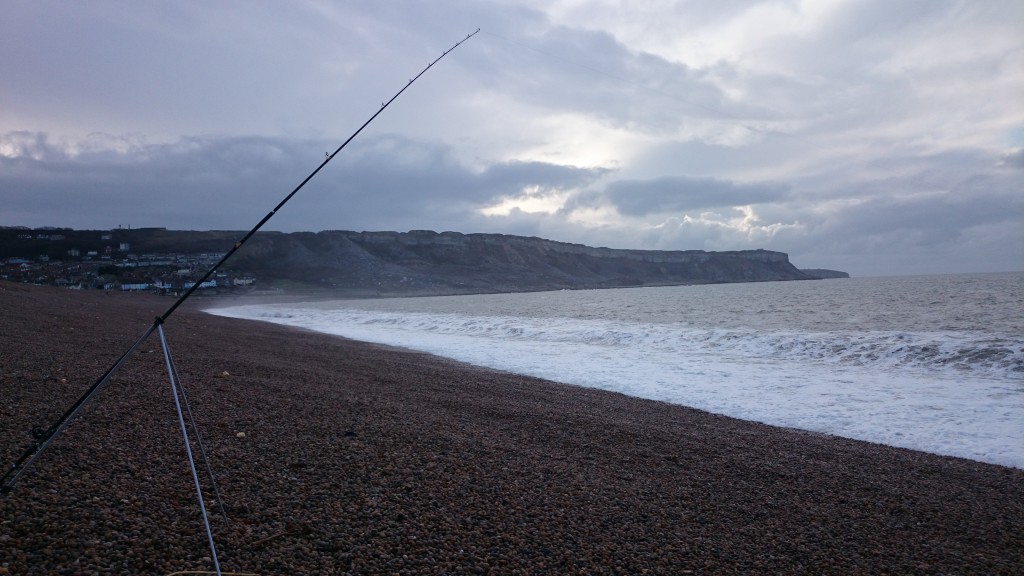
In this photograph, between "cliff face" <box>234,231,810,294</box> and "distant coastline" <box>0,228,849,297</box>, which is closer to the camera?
"distant coastline" <box>0,228,849,297</box>

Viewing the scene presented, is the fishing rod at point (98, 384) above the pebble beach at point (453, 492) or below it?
above

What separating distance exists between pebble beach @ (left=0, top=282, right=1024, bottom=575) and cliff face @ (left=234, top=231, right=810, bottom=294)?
256ft

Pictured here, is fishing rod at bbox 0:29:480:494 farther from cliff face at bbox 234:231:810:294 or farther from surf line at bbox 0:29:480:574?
cliff face at bbox 234:231:810:294

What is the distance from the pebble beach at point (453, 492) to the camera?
9.55 ft

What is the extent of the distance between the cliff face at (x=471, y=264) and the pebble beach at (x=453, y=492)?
256ft

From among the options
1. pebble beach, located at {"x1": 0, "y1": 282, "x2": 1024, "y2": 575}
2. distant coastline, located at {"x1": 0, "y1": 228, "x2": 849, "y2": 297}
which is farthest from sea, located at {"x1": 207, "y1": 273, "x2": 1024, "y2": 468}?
distant coastline, located at {"x1": 0, "y1": 228, "x2": 849, "y2": 297}

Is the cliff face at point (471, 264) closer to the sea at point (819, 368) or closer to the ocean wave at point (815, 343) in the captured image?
the ocean wave at point (815, 343)

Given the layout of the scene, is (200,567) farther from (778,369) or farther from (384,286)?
(384,286)

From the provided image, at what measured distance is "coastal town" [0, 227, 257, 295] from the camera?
58625 mm

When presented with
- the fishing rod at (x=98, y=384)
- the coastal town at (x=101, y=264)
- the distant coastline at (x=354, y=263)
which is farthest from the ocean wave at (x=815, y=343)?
the distant coastline at (x=354, y=263)

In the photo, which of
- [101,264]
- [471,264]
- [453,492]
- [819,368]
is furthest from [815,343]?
[471,264]

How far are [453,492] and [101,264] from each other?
81733 mm

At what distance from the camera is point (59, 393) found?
214 inches

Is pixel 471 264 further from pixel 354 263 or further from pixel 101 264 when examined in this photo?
pixel 101 264
